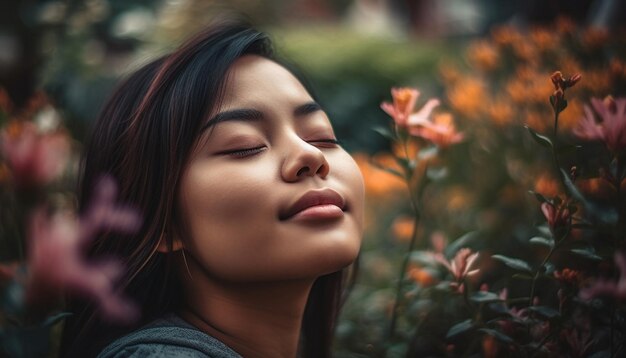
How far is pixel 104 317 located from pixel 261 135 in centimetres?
50

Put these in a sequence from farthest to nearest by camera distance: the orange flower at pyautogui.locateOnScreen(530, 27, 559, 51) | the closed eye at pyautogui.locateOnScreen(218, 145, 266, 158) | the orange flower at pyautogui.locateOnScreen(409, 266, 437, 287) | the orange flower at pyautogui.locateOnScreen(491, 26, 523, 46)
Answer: the orange flower at pyautogui.locateOnScreen(491, 26, 523, 46) < the orange flower at pyautogui.locateOnScreen(530, 27, 559, 51) < the orange flower at pyautogui.locateOnScreen(409, 266, 437, 287) < the closed eye at pyautogui.locateOnScreen(218, 145, 266, 158)

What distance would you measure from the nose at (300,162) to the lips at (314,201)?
0.04 m

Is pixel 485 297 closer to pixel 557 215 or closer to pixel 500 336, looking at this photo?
pixel 500 336

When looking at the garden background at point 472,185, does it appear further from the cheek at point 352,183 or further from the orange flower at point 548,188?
the cheek at point 352,183

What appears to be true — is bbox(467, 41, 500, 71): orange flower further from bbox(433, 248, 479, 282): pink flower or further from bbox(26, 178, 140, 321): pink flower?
bbox(26, 178, 140, 321): pink flower

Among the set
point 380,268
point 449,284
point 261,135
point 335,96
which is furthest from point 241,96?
point 335,96

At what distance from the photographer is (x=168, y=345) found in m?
1.06

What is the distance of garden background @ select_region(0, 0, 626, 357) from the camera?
3.80ft

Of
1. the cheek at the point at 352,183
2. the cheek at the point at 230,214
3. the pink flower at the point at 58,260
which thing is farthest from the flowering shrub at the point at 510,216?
the pink flower at the point at 58,260

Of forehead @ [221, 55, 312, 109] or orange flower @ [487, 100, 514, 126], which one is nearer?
forehead @ [221, 55, 312, 109]

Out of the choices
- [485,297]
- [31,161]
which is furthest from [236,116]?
[485,297]

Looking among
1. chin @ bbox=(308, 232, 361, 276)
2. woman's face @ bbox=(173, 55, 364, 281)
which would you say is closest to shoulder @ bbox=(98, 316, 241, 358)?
woman's face @ bbox=(173, 55, 364, 281)

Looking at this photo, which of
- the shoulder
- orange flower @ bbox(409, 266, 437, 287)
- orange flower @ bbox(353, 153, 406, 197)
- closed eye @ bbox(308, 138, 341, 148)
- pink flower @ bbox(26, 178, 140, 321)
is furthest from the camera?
orange flower @ bbox(353, 153, 406, 197)

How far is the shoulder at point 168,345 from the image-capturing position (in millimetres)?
1032
